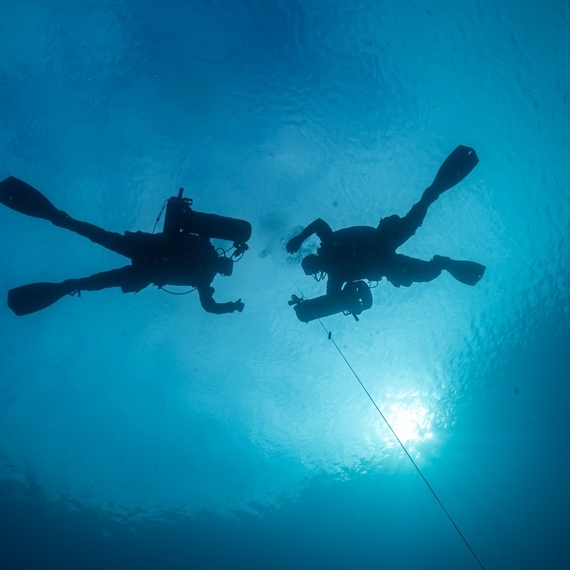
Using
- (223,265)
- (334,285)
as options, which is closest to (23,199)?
(223,265)

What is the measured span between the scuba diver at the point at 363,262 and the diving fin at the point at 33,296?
3.98m

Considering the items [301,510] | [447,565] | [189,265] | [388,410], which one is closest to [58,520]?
[301,510]

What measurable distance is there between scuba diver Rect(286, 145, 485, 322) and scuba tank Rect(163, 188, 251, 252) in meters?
1.01

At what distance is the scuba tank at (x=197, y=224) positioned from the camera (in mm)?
5922

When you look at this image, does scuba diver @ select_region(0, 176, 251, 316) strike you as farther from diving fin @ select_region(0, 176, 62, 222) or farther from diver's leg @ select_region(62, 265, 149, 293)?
diving fin @ select_region(0, 176, 62, 222)

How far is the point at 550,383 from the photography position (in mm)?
27547

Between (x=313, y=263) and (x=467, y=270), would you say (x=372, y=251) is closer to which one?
(x=313, y=263)

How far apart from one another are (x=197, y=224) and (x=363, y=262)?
3.17 metres

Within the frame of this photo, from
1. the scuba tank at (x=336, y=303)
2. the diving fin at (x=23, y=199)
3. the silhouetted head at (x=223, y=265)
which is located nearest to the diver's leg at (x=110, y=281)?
the diving fin at (x=23, y=199)

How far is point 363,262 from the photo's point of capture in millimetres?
6859

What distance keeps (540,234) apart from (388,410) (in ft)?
46.9

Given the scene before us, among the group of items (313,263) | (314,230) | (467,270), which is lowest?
(467,270)

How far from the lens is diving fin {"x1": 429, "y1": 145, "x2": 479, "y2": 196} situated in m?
5.60

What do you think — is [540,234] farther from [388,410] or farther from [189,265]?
[189,265]
